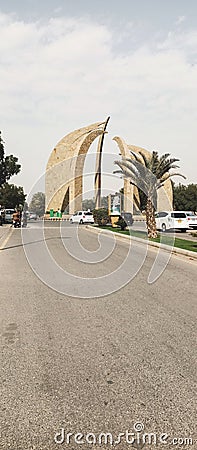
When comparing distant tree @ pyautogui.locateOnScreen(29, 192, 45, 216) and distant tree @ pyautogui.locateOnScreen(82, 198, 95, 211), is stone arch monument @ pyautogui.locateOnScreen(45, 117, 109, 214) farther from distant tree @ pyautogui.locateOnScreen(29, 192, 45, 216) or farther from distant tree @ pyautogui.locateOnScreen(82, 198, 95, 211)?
distant tree @ pyautogui.locateOnScreen(29, 192, 45, 216)

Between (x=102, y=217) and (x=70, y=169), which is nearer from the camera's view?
(x=102, y=217)

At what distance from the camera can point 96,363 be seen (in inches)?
196

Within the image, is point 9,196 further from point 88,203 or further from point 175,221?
point 175,221

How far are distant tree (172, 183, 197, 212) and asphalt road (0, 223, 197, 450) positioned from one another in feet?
239

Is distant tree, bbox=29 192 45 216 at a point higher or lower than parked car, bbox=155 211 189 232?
higher

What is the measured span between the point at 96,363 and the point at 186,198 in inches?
3161

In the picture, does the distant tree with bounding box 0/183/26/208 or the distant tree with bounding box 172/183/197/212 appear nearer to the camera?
the distant tree with bounding box 172/183/197/212

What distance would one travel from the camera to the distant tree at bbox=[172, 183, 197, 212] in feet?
268

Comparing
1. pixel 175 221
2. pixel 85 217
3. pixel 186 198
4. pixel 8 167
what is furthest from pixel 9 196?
pixel 175 221

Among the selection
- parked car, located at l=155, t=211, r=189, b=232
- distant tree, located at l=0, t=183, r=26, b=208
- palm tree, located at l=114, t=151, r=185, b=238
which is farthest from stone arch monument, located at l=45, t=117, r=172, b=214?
palm tree, located at l=114, t=151, r=185, b=238

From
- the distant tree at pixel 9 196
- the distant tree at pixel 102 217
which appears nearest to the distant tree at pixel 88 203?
the distant tree at pixel 9 196

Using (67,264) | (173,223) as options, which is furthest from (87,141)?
(67,264)

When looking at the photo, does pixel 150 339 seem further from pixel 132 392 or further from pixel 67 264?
pixel 67 264

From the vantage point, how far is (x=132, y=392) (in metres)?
4.20
